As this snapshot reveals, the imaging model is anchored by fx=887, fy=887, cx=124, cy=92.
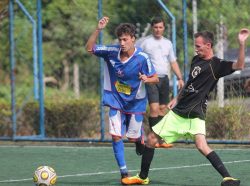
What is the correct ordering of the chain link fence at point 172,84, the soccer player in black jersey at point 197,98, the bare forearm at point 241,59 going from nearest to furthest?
the bare forearm at point 241,59 < the soccer player in black jersey at point 197,98 < the chain link fence at point 172,84

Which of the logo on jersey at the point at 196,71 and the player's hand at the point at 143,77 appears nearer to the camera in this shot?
the logo on jersey at the point at 196,71

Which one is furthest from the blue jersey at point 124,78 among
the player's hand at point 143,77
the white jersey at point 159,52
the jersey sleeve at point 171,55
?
the jersey sleeve at point 171,55

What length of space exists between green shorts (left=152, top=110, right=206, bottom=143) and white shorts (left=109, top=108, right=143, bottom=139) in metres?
0.79

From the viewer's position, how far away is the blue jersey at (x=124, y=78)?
34.1 feet

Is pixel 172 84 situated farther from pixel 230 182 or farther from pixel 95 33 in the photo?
pixel 230 182

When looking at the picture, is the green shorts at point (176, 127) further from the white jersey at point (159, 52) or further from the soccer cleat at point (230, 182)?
the white jersey at point (159, 52)

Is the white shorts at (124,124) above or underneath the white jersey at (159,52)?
underneath

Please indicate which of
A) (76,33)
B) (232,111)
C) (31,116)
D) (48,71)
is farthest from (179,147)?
(48,71)

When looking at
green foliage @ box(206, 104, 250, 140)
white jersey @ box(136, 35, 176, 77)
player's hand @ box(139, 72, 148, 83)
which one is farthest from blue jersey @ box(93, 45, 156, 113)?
green foliage @ box(206, 104, 250, 140)

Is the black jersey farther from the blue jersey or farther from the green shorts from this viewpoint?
the blue jersey

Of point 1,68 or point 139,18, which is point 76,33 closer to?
point 1,68

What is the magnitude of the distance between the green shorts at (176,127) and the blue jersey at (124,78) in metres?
0.90

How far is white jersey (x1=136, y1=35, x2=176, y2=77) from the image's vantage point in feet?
46.8

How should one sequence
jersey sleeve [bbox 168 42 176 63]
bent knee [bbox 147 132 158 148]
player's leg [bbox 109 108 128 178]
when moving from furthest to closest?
jersey sleeve [bbox 168 42 176 63], player's leg [bbox 109 108 128 178], bent knee [bbox 147 132 158 148]
